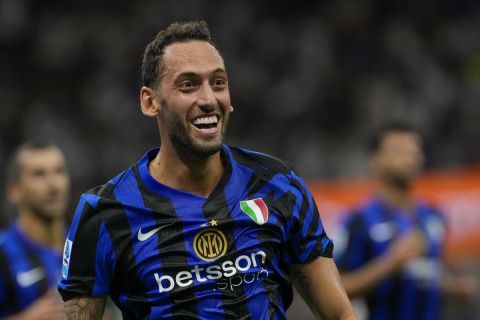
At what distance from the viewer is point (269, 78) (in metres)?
13.5

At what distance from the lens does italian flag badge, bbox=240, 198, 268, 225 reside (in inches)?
142

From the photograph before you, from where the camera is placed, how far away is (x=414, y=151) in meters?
6.91

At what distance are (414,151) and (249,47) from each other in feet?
23.4

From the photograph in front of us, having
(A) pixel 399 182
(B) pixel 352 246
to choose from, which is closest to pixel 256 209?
(B) pixel 352 246

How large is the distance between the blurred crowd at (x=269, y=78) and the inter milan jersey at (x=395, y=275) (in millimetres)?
5181

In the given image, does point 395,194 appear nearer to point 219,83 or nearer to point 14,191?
point 14,191

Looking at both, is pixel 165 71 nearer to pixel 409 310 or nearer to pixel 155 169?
pixel 155 169

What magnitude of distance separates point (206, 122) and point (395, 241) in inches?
138

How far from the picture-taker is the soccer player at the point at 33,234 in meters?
5.63

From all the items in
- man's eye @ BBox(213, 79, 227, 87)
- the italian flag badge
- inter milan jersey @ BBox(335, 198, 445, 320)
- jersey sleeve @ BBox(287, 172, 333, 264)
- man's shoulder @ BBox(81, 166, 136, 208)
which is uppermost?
man's eye @ BBox(213, 79, 227, 87)

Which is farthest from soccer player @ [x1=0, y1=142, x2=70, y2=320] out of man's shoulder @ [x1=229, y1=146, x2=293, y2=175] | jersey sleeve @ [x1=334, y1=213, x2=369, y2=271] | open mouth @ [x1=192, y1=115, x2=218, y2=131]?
open mouth @ [x1=192, y1=115, x2=218, y2=131]

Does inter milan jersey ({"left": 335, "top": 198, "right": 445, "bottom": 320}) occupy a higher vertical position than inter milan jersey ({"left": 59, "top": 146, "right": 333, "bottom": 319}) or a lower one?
lower

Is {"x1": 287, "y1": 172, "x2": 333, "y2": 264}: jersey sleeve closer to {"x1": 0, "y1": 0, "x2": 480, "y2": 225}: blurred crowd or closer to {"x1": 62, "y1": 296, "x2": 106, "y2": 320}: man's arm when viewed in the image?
{"x1": 62, "y1": 296, "x2": 106, "y2": 320}: man's arm

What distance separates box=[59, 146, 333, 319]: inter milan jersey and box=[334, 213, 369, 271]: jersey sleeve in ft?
9.85
